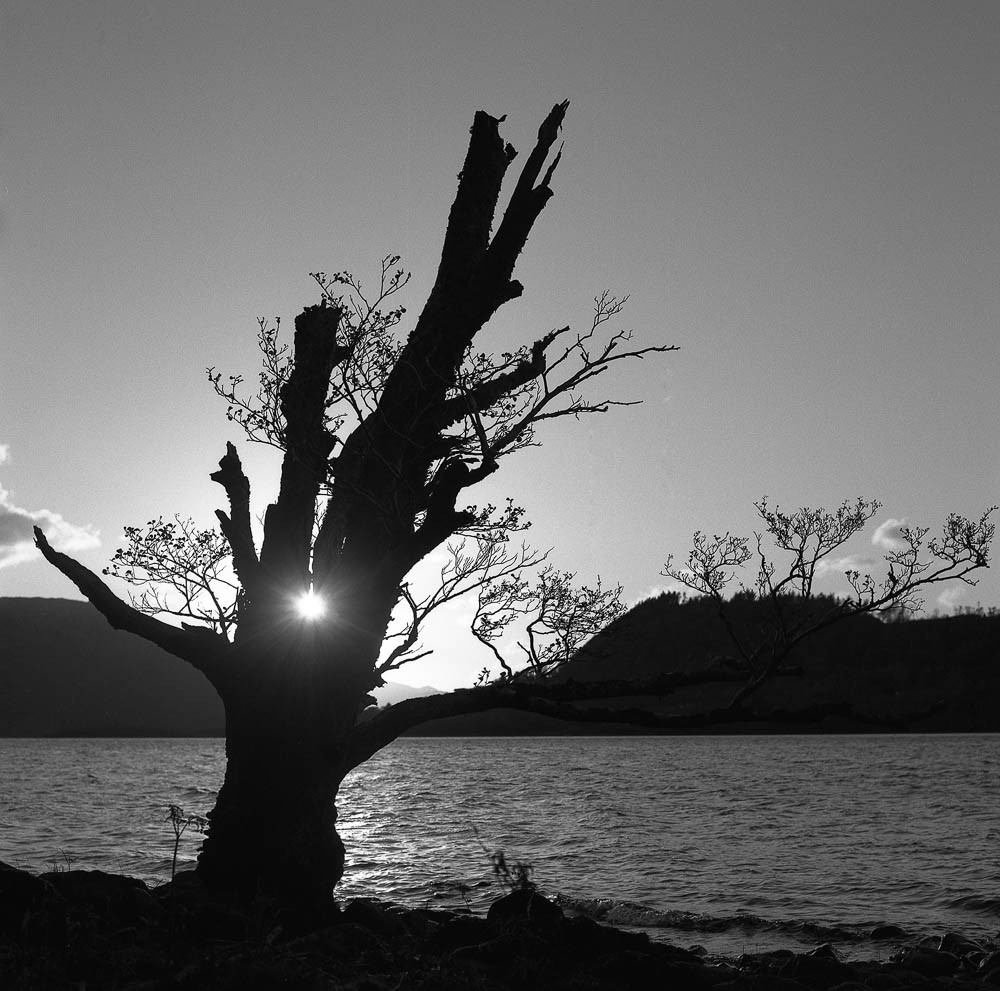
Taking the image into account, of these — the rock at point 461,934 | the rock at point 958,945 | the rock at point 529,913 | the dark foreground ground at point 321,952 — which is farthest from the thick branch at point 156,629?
the rock at point 958,945

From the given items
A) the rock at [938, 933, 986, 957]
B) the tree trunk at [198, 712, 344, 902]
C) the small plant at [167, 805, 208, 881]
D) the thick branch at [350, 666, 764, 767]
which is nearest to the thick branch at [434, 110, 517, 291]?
the thick branch at [350, 666, 764, 767]

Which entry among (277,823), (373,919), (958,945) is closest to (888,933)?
(958,945)

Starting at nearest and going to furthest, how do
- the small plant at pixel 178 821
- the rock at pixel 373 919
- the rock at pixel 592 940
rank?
the small plant at pixel 178 821
the rock at pixel 592 940
the rock at pixel 373 919

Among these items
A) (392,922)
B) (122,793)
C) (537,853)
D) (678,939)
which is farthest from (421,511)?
(122,793)

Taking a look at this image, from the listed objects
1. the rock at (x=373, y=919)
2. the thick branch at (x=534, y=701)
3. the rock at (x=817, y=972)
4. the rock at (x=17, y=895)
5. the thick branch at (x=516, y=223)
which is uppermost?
the thick branch at (x=516, y=223)

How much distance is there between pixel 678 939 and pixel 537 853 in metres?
17.6

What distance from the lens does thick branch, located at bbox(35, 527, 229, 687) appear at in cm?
1786

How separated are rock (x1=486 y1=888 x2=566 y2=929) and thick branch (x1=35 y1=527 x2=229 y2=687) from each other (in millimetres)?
6433

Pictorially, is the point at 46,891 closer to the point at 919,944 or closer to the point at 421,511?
the point at 421,511

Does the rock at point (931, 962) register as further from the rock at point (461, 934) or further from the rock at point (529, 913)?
the rock at point (461, 934)

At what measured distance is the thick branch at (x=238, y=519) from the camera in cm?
1797

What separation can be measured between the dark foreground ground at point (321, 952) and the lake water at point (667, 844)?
5.16 m

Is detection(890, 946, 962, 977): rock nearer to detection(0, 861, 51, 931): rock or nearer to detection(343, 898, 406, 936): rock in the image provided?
detection(343, 898, 406, 936): rock

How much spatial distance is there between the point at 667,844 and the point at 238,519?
30632 millimetres
